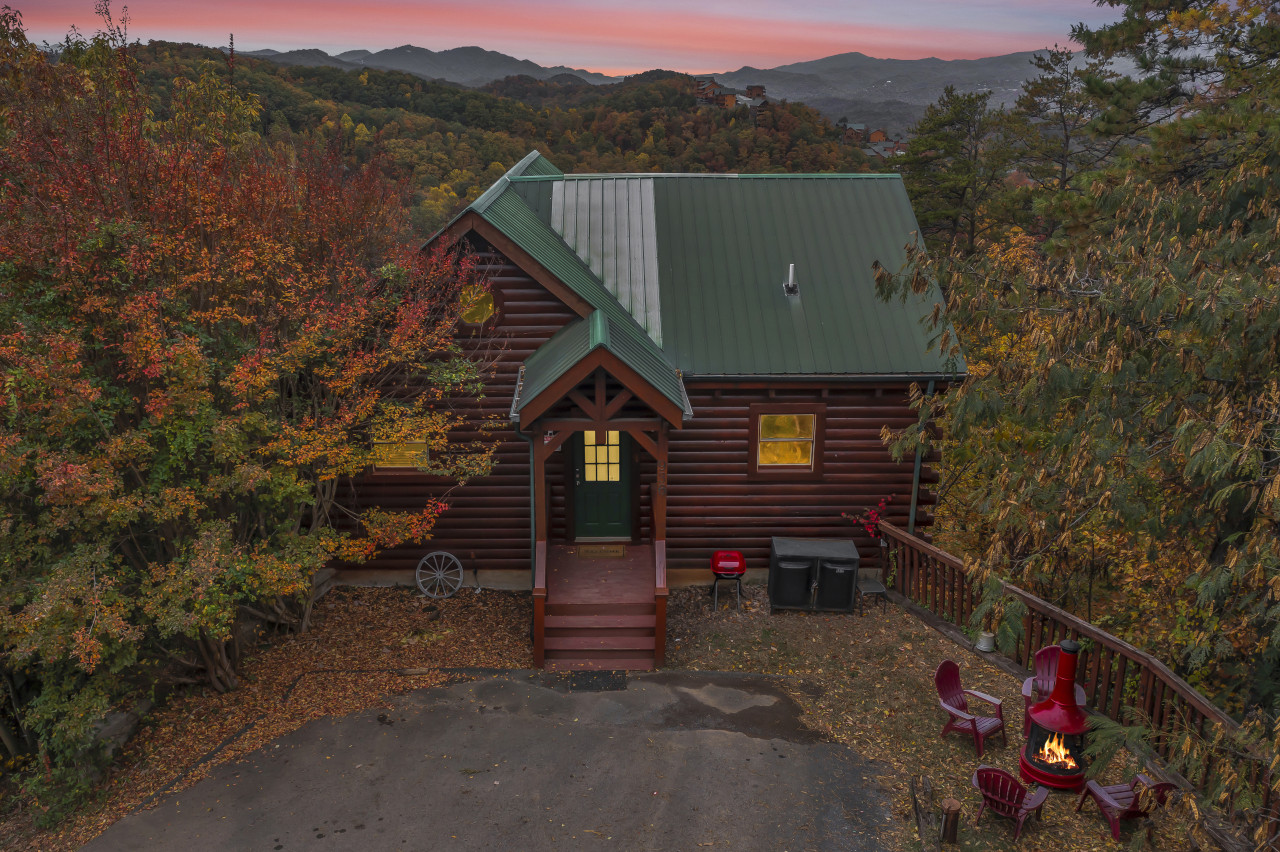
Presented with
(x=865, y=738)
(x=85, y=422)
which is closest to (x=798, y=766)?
(x=865, y=738)

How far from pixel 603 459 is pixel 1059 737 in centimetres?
806

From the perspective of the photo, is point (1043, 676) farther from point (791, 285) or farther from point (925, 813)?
point (791, 285)

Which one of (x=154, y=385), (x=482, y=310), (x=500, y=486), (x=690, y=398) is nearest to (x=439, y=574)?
(x=500, y=486)

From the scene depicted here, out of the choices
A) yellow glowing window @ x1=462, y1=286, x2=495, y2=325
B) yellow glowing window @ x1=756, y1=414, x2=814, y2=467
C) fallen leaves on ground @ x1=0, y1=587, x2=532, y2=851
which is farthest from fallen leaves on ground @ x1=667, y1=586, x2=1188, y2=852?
yellow glowing window @ x1=462, y1=286, x2=495, y2=325

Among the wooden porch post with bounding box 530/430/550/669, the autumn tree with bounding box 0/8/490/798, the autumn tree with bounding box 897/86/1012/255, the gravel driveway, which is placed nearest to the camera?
the gravel driveway

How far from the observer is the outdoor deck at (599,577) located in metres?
11.9

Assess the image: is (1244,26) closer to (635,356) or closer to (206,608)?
(635,356)

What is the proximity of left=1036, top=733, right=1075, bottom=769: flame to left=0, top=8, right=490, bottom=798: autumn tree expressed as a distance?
8.43 meters

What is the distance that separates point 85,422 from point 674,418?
7.24m

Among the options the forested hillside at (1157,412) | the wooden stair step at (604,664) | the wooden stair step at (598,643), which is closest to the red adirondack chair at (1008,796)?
the forested hillside at (1157,412)

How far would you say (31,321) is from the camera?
8703mm

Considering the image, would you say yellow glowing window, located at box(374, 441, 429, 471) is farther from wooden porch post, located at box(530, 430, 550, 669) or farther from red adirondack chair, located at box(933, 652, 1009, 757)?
red adirondack chair, located at box(933, 652, 1009, 757)

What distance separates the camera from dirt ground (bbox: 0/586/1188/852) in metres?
8.42

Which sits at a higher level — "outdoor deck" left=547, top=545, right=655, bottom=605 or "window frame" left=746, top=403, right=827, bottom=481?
"window frame" left=746, top=403, right=827, bottom=481
